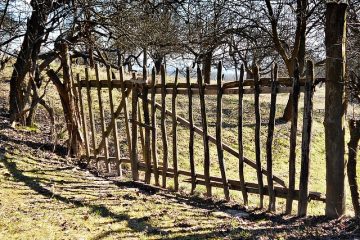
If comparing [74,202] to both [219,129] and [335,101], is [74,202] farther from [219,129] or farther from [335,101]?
[335,101]

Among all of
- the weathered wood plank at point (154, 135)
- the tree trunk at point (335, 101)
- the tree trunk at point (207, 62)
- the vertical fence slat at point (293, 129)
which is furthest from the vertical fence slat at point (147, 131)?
the tree trunk at point (207, 62)

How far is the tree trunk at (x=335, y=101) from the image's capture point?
17.3 feet

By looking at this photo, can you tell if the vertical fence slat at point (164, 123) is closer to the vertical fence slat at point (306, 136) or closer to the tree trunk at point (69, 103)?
the vertical fence slat at point (306, 136)

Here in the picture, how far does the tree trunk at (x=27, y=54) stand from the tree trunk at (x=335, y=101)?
578cm

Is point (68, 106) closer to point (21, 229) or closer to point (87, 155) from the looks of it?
point (87, 155)

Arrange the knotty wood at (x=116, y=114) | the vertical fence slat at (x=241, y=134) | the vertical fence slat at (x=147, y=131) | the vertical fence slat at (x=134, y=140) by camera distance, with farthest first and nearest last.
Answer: the knotty wood at (x=116, y=114)
the vertical fence slat at (x=134, y=140)
the vertical fence slat at (x=147, y=131)
the vertical fence slat at (x=241, y=134)

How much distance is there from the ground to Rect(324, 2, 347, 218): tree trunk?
1.30 ft

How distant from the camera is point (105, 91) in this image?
16.9 metres

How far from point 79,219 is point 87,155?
3638 mm

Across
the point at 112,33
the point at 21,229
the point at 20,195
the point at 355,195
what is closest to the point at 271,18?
the point at 112,33

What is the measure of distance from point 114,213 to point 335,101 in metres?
3.14

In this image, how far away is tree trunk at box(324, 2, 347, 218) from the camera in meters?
5.29

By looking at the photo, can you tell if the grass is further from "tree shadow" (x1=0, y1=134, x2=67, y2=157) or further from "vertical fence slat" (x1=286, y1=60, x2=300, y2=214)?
"tree shadow" (x1=0, y1=134, x2=67, y2=157)

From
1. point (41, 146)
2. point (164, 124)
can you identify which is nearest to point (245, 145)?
point (164, 124)
